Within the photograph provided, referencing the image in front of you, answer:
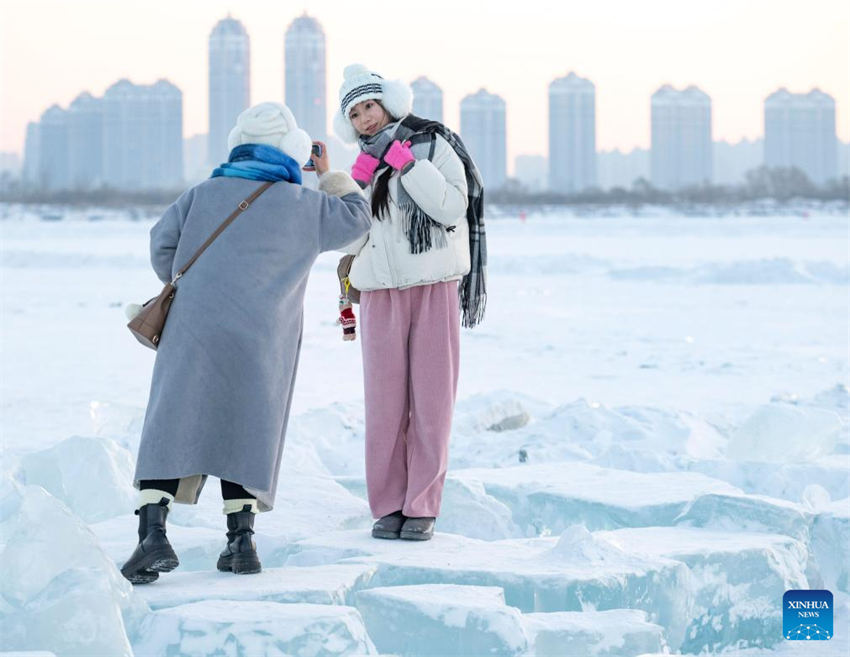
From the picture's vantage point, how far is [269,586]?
2.95 metres

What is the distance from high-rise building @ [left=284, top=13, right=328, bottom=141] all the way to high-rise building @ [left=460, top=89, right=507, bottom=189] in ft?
39.9

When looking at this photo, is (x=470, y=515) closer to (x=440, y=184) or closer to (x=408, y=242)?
(x=408, y=242)

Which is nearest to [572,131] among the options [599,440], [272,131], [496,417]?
[496,417]

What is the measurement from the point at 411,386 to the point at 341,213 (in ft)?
2.31

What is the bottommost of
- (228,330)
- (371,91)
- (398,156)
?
(228,330)

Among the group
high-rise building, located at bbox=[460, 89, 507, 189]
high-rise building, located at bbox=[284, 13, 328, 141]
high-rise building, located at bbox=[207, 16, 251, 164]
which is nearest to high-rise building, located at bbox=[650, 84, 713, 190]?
high-rise building, located at bbox=[460, 89, 507, 189]

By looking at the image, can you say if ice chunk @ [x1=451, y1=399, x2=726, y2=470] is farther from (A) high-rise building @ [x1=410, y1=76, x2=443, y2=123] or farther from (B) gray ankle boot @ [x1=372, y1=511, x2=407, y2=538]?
(A) high-rise building @ [x1=410, y1=76, x2=443, y2=123]

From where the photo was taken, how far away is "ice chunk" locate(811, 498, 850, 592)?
3779mm

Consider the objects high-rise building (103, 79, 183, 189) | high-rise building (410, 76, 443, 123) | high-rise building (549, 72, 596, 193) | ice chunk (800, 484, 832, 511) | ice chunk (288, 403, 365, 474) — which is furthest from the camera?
high-rise building (103, 79, 183, 189)

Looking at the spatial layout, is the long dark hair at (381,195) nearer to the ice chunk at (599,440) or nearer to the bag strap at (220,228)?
the bag strap at (220,228)

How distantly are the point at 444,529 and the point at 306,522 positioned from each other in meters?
0.47

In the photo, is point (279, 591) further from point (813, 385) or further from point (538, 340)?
point (538, 340)

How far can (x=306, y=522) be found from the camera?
3770 mm

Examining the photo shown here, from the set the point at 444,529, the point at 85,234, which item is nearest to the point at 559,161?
the point at 85,234
